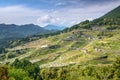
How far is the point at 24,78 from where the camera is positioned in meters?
143

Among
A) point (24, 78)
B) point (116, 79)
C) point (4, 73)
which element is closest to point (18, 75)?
point (24, 78)

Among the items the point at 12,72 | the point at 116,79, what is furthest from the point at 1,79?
the point at 116,79

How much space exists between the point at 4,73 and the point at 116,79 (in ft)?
350

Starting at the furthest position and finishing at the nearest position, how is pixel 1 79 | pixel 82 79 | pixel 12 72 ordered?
pixel 82 79, pixel 12 72, pixel 1 79

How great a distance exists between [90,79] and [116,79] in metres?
19.3

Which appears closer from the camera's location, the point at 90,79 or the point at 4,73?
the point at 4,73

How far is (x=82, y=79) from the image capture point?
637 feet

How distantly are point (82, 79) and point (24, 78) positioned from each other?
6083cm

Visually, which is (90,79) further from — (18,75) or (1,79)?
(1,79)

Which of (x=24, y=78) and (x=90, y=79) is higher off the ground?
(x=24, y=78)

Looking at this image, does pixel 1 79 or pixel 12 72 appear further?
pixel 12 72

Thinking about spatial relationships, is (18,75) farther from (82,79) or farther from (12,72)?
(82,79)

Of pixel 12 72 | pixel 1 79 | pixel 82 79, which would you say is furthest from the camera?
pixel 82 79

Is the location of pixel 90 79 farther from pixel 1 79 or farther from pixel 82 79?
pixel 1 79
